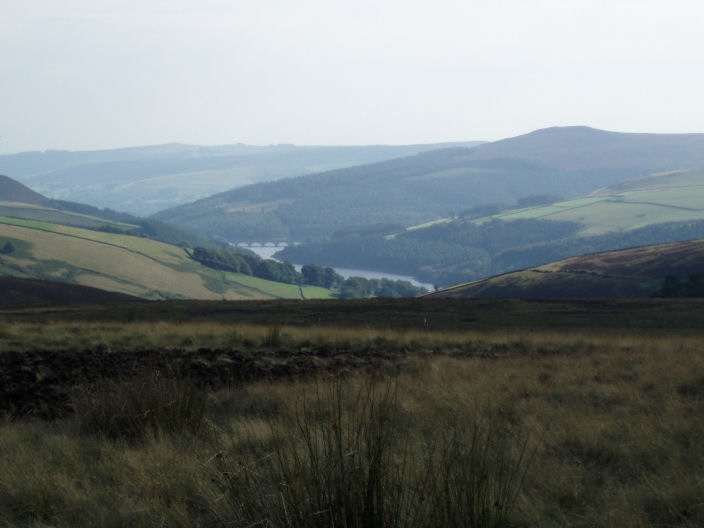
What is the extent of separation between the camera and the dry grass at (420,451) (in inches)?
172

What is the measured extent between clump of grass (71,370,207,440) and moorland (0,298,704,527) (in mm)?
22

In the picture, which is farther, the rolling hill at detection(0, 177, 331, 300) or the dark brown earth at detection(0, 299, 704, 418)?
the rolling hill at detection(0, 177, 331, 300)

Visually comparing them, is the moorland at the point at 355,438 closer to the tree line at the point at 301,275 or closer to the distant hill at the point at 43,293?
the distant hill at the point at 43,293

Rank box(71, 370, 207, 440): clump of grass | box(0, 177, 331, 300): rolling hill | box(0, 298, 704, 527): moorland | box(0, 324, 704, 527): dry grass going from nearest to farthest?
1. box(0, 298, 704, 527): moorland
2. box(0, 324, 704, 527): dry grass
3. box(71, 370, 207, 440): clump of grass
4. box(0, 177, 331, 300): rolling hill

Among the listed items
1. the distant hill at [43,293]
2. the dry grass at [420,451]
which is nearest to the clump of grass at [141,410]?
the dry grass at [420,451]

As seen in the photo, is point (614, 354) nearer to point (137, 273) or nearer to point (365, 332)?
point (365, 332)

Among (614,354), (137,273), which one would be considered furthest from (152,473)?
(137,273)

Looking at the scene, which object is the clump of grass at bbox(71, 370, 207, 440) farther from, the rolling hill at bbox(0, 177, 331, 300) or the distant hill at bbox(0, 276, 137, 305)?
the rolling hill at bbox(0, 177, 331, 300)

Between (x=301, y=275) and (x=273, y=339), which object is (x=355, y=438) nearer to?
(x=273, y=339)

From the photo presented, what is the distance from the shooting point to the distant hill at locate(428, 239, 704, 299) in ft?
240

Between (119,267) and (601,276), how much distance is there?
8000 centimetres

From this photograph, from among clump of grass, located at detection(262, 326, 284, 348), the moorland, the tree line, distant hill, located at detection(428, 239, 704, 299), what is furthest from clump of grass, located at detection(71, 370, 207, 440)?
the tree line

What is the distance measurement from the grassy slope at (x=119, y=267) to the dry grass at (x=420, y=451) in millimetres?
98343

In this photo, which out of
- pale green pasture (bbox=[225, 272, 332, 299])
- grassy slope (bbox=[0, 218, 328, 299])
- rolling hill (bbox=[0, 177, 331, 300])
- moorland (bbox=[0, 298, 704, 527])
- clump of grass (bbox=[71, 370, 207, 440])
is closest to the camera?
moorland (bbox=[0, 298, 704, 527])
